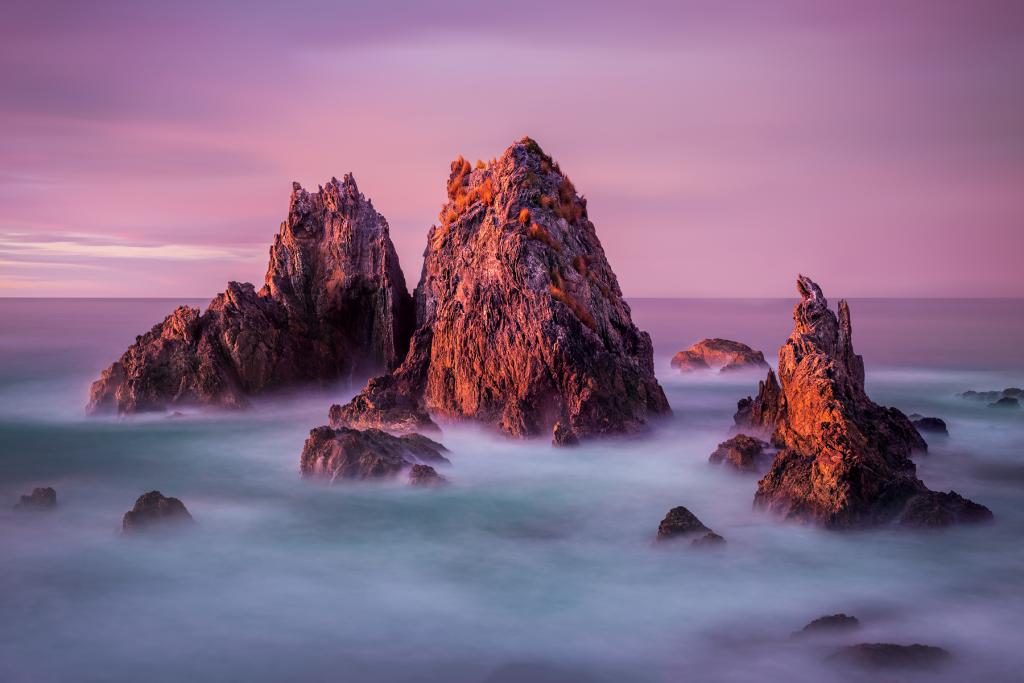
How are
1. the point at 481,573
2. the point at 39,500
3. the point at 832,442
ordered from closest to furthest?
the point at 481,573 < the point at 832,442 < the point at 39,500

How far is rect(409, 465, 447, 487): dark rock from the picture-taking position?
651 inches

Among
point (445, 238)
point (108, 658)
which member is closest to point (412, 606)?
point (108, 658)

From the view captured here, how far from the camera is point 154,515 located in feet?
47.7

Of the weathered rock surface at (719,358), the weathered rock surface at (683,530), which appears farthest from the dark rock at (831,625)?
the weathered rock surface at (719,358)

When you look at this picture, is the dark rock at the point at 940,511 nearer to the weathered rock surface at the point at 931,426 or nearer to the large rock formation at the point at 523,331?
the large rock formation at the point at 523,331

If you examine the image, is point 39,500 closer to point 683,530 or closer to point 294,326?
point 294,326

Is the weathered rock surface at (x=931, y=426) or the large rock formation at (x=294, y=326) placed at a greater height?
the large rock formation at (x=294, y=326)

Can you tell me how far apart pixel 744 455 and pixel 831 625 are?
7138 mm

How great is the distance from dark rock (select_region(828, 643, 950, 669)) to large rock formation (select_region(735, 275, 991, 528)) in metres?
3.82

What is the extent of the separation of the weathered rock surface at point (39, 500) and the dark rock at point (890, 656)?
13.3 meters

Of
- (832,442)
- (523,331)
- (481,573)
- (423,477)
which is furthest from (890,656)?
A: (523,331)

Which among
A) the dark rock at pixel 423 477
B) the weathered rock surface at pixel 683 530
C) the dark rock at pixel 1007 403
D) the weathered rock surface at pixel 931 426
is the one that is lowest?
the weathered rock surface at pixel 683 530

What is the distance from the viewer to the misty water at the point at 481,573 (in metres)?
10.3

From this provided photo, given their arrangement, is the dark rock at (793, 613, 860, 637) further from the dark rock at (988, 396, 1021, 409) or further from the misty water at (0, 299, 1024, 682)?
the dark rock at (988, 396, 1021, 409)
